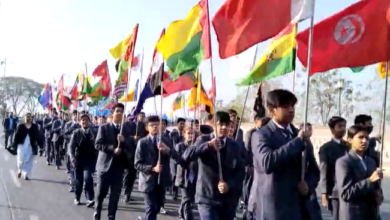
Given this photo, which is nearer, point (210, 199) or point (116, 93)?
point (210, 199)

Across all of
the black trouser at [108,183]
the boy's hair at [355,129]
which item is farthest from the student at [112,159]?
the boy's hair at [355,129]

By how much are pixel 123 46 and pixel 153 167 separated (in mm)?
3977

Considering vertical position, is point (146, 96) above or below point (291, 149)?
above

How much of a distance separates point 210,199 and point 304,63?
1869 mm

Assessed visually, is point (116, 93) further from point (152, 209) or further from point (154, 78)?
point (152, 209)

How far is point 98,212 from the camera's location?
29.3 feet

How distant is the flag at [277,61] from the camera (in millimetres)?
7797

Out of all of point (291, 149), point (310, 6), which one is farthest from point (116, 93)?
point (291, 149)

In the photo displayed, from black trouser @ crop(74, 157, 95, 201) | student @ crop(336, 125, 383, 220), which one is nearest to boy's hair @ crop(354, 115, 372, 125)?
student @ crop(336, 125, 383, 220)

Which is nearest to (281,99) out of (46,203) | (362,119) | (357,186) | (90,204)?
(357,186)

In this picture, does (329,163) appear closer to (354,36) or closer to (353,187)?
(353,187)

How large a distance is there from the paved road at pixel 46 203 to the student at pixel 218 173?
13.0ft

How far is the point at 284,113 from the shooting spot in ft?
15.0

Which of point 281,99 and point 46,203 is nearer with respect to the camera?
point 281,99
